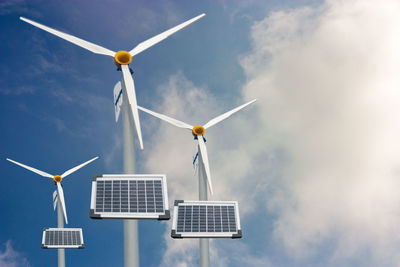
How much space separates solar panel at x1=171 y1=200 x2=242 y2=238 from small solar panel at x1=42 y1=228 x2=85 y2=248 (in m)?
17.0

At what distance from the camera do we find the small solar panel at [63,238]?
33094mm

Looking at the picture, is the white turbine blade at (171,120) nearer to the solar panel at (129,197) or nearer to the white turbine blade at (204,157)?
the white turbine blade at (204,157)

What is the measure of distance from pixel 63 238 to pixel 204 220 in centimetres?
1909

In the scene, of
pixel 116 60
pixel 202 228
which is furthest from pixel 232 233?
pixel 116 60

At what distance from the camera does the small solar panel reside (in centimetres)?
3309

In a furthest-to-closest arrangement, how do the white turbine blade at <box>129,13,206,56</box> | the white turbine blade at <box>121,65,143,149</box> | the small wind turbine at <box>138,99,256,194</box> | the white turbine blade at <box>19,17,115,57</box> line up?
the small wind turbine at <box>138,99,256,194</box>, the white turbine blade at <box>129,13,206,56</box>, the white turbine blade at <box>19,17,115,57</box>, the white turbine blade at <box>121,65,143,149</box>

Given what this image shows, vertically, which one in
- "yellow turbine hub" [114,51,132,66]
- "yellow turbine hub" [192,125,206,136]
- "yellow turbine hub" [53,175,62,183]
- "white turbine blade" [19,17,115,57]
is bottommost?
"yellow turbine hub" [114,51,132,66]

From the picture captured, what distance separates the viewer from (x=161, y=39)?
23.3m

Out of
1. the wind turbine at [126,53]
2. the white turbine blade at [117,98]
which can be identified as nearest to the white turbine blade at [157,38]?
the wind turbine at [126,53]

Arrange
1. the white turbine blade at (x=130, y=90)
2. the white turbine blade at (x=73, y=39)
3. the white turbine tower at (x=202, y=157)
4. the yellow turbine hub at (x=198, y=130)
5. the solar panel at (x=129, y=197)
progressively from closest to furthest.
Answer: the solar panel at (x=129, y=197), the white turbine blade at (x=130, y=90), the white turbine blade at (x=73, y=39), the white turbine tower at (x=202, y=157), the yellow turbine hub at (x=198, y=130)

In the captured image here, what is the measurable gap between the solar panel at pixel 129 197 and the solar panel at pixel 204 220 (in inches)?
144

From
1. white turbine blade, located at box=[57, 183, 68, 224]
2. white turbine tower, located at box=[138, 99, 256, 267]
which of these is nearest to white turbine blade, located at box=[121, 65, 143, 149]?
white turbine tower, located at box=[138, 99, 256, 267]

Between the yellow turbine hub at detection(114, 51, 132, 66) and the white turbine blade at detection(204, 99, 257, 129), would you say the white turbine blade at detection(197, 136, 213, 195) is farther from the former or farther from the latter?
the yellow turbine hub at detection(114, 51, 132, 66)

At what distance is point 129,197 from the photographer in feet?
49.8
